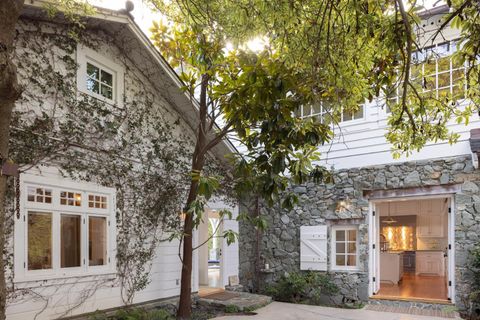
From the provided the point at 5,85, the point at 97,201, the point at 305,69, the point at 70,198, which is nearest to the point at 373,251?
the point at 305,69

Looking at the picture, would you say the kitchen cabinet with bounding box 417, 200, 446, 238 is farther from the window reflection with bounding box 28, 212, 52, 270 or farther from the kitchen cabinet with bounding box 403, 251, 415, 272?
the window reflection with bounding box 28, 212, 52, 270

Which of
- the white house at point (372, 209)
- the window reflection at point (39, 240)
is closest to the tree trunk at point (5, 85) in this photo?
the window reflection at point (39, 240)

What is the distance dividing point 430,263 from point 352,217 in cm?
660

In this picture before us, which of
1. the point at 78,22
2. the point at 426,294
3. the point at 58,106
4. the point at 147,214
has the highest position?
the point at 78,22

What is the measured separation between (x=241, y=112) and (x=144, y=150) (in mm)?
3693

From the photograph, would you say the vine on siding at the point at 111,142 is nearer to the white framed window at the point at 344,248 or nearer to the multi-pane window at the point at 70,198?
the multi-pane window at the point at 70,198

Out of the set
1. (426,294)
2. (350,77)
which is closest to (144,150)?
(350,77)

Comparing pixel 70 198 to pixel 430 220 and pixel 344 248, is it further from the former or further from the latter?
pixel 430 220

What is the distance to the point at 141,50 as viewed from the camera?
7.15 metres

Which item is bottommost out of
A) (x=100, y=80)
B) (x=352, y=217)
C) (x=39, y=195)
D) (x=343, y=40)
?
(x=352, y=217)

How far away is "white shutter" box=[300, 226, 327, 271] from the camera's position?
29.3 feet

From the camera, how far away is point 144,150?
749cm

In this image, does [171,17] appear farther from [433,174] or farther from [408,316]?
[408,316]

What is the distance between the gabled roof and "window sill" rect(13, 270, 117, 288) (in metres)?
3.57
